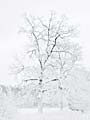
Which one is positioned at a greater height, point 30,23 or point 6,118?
point 30,23

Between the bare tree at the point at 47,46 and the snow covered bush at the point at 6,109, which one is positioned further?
the bare tree at the point at 47,46

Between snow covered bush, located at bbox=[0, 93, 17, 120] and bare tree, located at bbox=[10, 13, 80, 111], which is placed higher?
bare tree, located at bbox=[10, 13, 80, 111]

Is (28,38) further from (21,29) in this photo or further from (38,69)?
(38,69)

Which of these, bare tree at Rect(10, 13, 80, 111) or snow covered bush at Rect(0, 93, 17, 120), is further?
bare tree at Rect(10, 13, 80, 111)

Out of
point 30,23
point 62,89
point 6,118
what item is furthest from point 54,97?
point 30,23

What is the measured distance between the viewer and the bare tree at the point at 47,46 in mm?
21828

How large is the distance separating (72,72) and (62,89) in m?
1.96

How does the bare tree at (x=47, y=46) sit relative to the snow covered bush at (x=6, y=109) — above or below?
above

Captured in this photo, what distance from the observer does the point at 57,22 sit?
22219mm

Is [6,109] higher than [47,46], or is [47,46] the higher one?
[47,46]

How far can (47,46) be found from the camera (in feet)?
72.5

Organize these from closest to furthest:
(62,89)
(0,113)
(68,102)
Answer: (0,113) → (62,89) → (68,102)

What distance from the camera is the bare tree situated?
21.8 meters

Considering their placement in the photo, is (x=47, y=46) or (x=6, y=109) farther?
(x=47, y=46)
